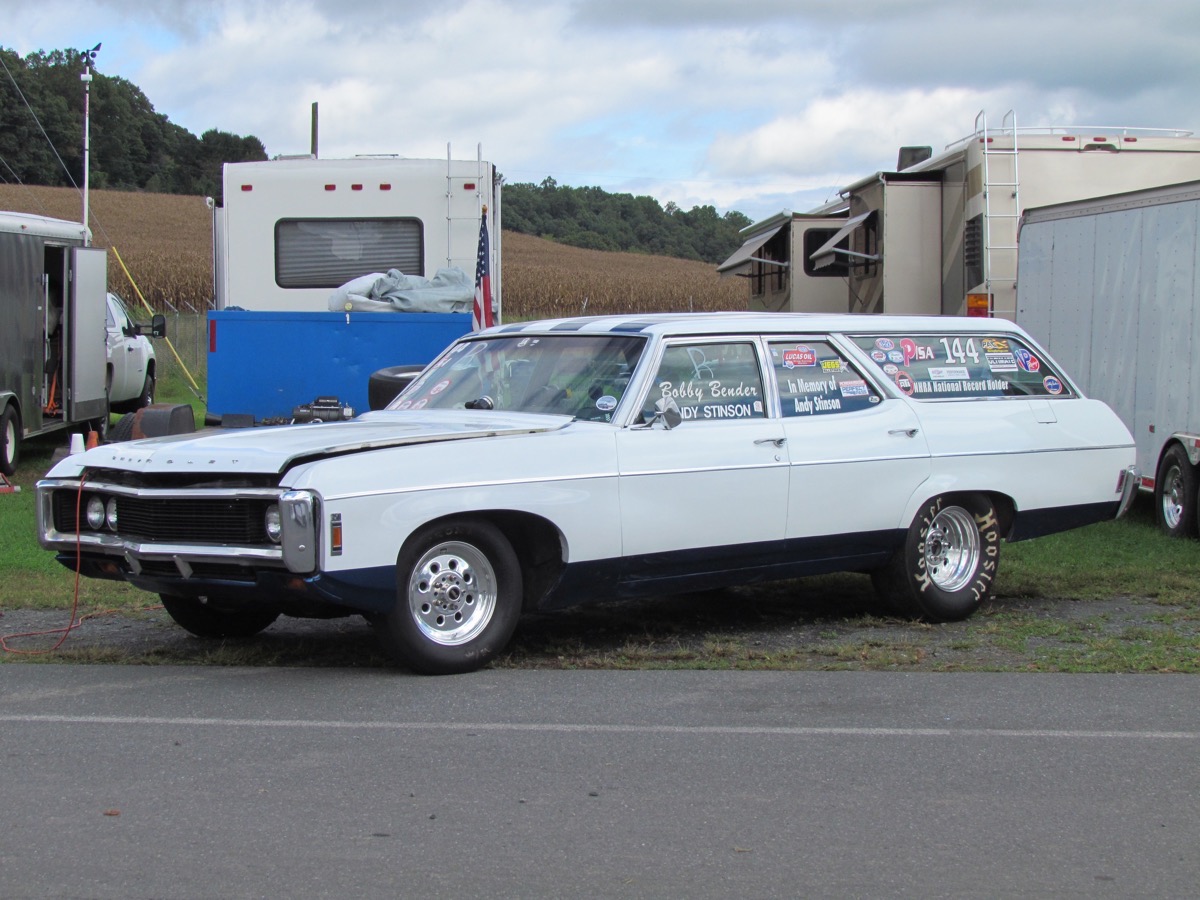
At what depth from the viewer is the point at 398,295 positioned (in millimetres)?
12742

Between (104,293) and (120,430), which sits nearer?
(120,430)

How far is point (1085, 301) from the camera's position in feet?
41.4

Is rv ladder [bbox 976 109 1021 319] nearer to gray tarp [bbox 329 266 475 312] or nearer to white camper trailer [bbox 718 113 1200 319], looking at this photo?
white camper trailer [bbox 718 113 1200 319]

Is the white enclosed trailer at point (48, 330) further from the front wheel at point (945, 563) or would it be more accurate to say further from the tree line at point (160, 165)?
the tree line at point (160, 165)

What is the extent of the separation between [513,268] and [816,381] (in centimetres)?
4689

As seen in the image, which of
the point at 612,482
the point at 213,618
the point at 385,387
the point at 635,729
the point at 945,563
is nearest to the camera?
the point at 635,729

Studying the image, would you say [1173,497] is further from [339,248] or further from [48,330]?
[48,330]

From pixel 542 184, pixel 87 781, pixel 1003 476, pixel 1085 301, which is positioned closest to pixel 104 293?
pixel 1085 301

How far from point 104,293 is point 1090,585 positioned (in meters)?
12.1

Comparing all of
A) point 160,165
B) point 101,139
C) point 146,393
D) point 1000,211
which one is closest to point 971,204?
point 1000,211

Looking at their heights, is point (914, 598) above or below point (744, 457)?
below

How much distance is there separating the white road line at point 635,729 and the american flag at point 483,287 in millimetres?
6605

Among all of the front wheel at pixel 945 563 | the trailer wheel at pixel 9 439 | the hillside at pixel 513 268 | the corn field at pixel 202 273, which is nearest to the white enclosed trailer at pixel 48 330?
the trailer wheel at pixel 9 439

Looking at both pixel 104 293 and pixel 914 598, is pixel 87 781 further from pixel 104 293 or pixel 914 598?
pixel 104 293
